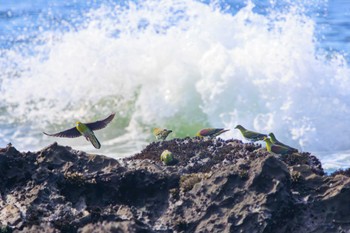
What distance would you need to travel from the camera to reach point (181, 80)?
19.0 metres

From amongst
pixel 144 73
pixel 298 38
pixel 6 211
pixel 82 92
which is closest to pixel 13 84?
pixel 82 92

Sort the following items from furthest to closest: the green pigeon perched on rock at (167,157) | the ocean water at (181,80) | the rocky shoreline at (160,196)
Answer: the ocean water at (181,80)
the green pigeon perched on rock at (167,157)
the rocky shoreline at (160,196)

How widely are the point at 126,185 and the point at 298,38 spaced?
46.0 ft

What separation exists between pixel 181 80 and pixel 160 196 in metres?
12.2

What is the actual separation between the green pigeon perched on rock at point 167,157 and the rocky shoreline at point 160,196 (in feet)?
1.44

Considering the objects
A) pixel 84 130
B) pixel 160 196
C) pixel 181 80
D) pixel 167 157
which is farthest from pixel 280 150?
pixel 181 80

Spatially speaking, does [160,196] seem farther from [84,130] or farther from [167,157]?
[84,130]

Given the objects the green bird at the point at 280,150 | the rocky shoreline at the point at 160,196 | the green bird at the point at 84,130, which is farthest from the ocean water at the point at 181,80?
the rocky shoreline at the point at 160,196

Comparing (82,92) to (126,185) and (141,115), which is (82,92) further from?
(126,185)

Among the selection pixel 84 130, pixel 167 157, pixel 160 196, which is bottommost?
pixel 160 196

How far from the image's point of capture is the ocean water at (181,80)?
16641 millimetres

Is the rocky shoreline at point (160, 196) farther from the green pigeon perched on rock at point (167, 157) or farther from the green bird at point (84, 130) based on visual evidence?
the green bird at point (84, 130)

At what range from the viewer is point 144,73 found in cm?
1977

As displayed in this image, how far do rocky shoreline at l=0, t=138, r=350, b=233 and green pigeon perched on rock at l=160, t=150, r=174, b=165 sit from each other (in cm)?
44
